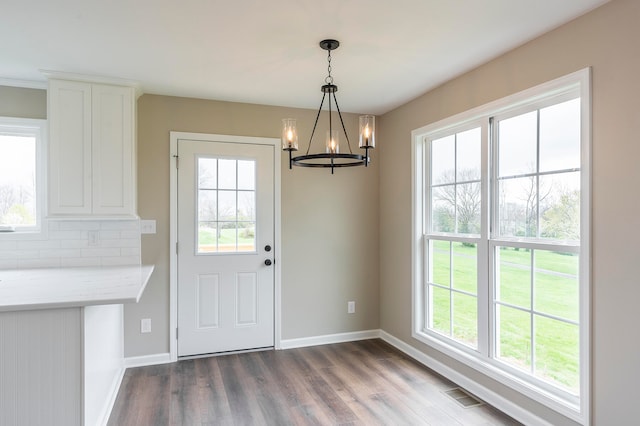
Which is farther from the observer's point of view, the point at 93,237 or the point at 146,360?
the point at 146,360

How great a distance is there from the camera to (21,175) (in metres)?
3.32

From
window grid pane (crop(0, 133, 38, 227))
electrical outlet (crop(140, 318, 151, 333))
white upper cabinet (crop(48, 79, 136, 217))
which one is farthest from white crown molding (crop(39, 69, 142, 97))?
electrical outlet (crop(140, 318, 151, 333))

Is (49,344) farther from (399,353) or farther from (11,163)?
(399,353)

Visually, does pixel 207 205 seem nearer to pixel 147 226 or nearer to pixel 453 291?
pixel 147 226

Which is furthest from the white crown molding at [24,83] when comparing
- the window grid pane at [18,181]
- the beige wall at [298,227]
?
the beige wall at [298,227]

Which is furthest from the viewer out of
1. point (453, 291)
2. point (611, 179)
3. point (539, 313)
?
point (453, 291)

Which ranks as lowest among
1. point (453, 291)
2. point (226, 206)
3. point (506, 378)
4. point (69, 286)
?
point (506, 378)

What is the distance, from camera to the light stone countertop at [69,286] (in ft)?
6.51

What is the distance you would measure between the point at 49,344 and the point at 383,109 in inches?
136

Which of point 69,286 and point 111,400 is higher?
point 69,286

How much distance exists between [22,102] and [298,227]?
263 centimetres

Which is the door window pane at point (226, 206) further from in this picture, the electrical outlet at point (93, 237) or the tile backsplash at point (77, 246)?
the electrical outlet at point (93, 237)

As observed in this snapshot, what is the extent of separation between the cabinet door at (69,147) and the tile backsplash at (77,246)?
0.28 m

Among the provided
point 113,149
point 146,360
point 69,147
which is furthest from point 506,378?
point 69,147
